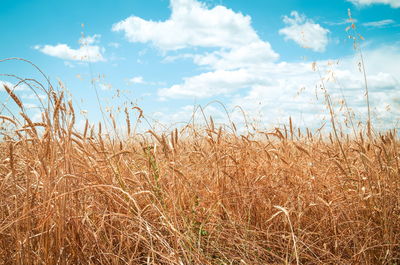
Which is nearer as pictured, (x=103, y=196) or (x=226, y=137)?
(x=103, y=196)

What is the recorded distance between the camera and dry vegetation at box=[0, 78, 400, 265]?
1.55 metres

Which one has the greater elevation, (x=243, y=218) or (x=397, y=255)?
(x=243, y=218)

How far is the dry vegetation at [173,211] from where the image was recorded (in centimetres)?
155

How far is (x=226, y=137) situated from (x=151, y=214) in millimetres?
1226

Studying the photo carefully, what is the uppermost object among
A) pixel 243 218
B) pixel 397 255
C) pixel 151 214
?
pixel 151 214

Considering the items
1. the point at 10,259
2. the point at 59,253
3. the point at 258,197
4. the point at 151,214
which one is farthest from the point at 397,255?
the point at 10,259

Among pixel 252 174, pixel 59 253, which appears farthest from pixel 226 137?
pixel 59 253

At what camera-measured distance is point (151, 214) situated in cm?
202

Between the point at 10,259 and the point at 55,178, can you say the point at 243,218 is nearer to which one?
the point at 55,178

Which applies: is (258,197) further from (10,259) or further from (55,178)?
(10,259)

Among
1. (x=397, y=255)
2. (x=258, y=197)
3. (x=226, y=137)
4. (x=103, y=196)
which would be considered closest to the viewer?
(x=397, y=255)

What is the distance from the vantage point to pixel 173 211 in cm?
193

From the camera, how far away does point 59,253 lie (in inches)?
60.4

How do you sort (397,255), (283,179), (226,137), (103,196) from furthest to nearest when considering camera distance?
(226,137)
(283,179)
(103,196)
(397,255)
